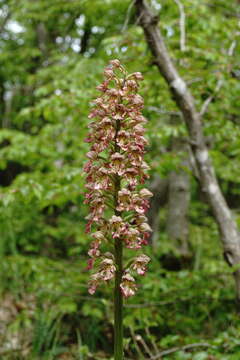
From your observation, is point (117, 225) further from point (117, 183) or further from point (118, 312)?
point (118, 312)

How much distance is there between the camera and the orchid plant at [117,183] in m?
1.56

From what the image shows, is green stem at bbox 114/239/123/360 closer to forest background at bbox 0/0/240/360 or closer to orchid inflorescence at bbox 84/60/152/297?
orchid inflorescence at bbox 84/60/152/297

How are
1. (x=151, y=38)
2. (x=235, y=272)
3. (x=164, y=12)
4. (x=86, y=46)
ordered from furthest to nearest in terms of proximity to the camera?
1. (x=86, y=46)
2. (x=164, y=12)
3. (x=151, y=38)
4. (x=235, y=272)

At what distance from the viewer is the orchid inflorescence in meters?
1.56

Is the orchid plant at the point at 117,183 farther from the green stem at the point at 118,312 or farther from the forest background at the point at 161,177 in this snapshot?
the forest background at the point at 161,177

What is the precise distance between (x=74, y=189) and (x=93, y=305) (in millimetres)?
1456

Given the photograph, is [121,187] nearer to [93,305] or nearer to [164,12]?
[93,305]

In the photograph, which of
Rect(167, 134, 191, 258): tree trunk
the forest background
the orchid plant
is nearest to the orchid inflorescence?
the orchid plant

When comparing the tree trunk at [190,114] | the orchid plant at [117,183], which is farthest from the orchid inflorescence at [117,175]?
the tree trunk at [190,114]

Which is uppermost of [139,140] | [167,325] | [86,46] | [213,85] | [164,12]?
[86,46]

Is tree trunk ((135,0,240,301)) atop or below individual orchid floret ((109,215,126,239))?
atop

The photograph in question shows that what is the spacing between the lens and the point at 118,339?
→ 1554 millimetres

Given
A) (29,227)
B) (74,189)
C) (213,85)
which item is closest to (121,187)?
(74,189)

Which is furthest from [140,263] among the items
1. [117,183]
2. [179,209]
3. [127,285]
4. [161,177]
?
[179,209]
